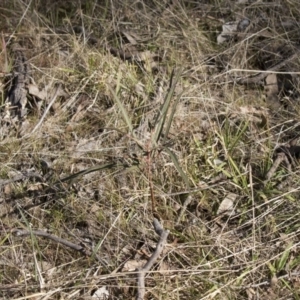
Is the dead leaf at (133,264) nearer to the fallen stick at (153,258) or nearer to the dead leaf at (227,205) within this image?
the fallen stick at (153,258)

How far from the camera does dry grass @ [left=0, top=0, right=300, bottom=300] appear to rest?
6.31 feet

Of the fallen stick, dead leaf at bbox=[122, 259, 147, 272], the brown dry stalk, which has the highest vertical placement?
the fallen stick

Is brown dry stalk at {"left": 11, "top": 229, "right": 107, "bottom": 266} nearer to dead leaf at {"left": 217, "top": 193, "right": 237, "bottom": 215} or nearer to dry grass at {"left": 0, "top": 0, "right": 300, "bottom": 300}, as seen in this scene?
dry grass at {"left": 0, "top": 0, "right": 300, "bottom": 300}

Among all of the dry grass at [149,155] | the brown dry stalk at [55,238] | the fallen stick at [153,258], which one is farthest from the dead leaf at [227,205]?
the brown dry stalk at [55,238]

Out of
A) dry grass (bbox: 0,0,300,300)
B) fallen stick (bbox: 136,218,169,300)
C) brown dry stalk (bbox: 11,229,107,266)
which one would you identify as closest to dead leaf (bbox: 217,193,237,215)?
dry grass (bbox: 0,0,300,300)

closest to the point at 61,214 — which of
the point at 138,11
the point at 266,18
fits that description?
the point at 138,11

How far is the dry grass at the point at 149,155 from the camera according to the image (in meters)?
1.92

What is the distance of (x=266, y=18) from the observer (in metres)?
2.86

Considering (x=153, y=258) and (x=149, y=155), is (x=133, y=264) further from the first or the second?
(x=149, y=155)

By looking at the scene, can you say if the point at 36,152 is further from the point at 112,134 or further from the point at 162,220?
the point at 162,220

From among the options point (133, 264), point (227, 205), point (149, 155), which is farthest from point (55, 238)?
point (227, 205)

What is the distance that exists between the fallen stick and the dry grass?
0.03 meters

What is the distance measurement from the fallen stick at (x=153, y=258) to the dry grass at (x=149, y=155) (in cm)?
3

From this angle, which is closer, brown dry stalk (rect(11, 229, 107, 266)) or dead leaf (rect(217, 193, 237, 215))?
brown dry stalk (rect(11, 229, 107, 266))
